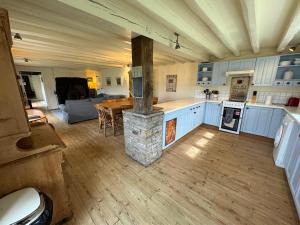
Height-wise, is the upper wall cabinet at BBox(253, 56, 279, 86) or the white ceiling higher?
the white ceiling

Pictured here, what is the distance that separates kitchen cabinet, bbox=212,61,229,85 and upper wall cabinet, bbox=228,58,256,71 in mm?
125

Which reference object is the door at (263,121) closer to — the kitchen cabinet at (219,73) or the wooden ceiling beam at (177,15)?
the kitchen cabinet at (219,73)

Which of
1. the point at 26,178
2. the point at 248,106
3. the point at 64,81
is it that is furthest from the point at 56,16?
the point at 64,81

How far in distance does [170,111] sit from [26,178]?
2.12 meters

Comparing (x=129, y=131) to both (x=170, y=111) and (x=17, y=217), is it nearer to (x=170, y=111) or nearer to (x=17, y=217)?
(x=170, y=111)

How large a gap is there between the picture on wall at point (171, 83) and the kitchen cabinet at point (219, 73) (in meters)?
1.50

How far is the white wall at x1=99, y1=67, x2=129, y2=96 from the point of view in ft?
21.5

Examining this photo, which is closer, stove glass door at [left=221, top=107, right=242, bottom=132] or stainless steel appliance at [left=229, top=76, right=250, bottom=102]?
stove glass door at [left=221, top=107, right=242, bottom=132]

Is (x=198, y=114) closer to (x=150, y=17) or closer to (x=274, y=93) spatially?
(x=274, y=93)

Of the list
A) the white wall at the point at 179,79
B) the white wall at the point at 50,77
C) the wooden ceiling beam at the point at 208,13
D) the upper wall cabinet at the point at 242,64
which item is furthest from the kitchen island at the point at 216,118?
the white wall at the point at 50,77

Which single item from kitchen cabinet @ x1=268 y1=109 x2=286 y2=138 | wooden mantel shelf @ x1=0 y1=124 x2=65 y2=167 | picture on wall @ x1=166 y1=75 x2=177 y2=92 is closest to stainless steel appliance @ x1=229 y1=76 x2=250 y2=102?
kitchen cabinet @ x1=268 y1=109 x2=286 y2=138

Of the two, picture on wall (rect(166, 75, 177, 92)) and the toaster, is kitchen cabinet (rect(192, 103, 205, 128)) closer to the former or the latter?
picture on wall (rect(166, 75, 177, 92))

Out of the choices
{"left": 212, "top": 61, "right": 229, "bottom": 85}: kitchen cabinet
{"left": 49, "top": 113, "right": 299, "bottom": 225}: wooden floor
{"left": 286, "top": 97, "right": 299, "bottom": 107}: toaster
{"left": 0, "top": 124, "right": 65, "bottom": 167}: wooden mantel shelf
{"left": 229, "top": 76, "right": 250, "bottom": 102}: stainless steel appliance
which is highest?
{"left": 212, "top": 61, "right": 229, "bottom": 85}: kitchen cabinet

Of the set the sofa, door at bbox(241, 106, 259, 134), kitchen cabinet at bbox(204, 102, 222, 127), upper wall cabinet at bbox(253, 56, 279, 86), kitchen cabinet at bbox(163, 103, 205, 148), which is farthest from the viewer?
the sofa
